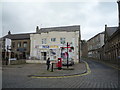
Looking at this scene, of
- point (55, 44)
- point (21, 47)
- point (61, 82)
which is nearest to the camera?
point (61, 82)

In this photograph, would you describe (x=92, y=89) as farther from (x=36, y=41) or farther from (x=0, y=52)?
(x=0, y=52)

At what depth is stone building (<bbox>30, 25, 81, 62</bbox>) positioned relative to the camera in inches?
1225

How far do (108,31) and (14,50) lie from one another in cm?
2837

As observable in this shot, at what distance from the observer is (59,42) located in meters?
32.2

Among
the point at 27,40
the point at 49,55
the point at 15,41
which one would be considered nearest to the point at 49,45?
the point at 49,55

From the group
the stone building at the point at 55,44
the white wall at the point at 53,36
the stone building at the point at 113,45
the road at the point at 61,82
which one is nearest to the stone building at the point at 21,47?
the white wall at the point at 53,36

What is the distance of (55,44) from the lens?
32.2 meters

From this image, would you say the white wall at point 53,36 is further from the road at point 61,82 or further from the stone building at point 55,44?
the road at point 61,82

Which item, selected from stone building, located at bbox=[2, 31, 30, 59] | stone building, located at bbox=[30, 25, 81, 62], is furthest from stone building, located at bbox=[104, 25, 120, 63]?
stone building, located at bbox=[2, 31, 30, 59]

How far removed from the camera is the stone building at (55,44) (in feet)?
102

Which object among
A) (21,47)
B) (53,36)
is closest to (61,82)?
(53,36)

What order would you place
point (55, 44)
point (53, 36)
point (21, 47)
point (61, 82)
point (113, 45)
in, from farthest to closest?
point (21, 47)
point (53, 36)
point (55, 44)
point (113, 45)
point (61, 82)

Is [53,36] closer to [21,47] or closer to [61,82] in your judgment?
[21,47]

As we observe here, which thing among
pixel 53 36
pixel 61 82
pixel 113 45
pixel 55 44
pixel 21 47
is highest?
pixel 53 36
